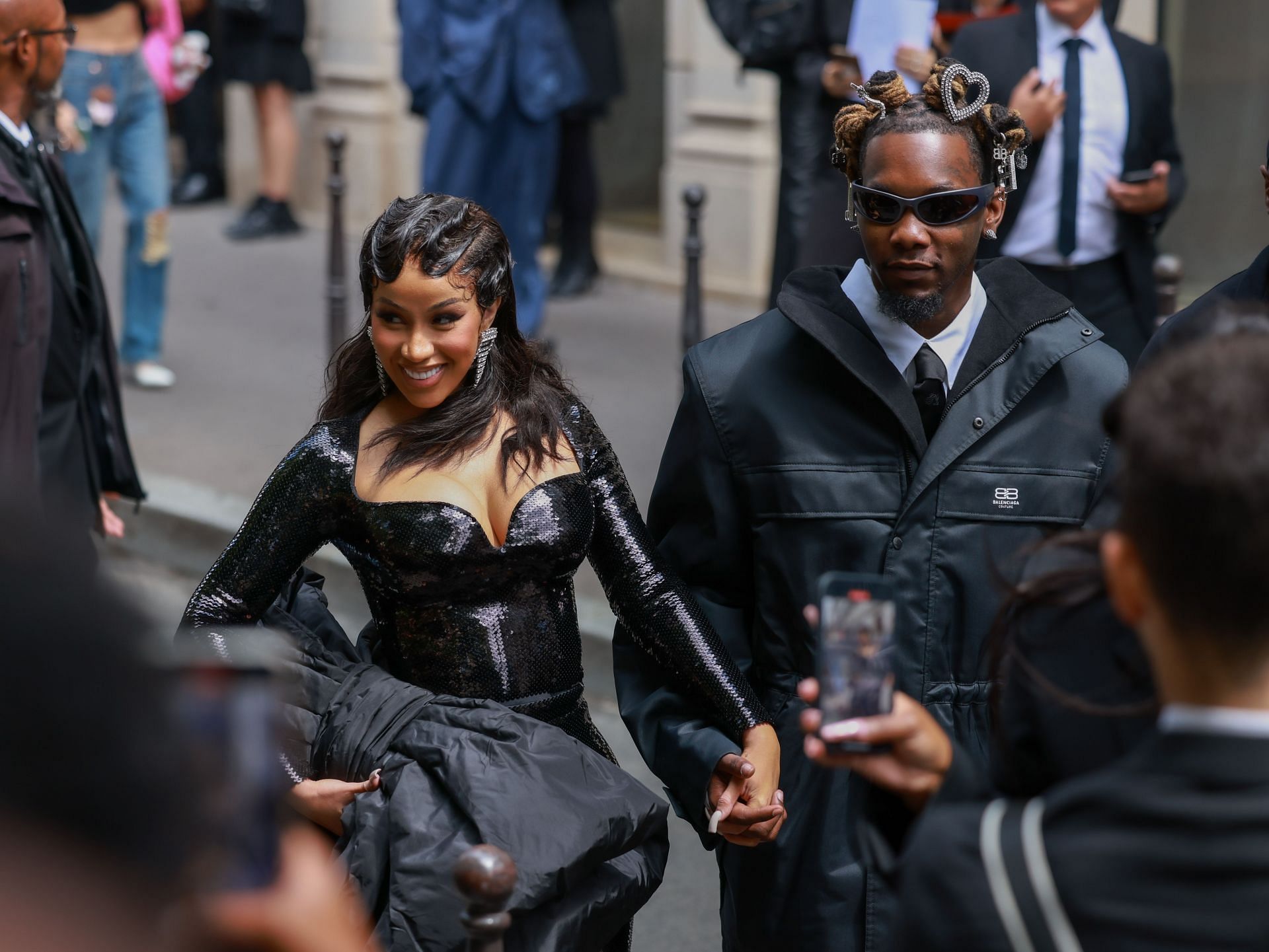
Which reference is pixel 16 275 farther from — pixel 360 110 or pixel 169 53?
pixel 360 110

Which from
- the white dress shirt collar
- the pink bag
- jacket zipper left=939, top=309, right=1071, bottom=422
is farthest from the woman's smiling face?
the pink bag

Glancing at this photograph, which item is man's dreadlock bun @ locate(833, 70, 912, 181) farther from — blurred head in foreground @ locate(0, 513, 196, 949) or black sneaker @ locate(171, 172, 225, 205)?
black sneaker @ locate(171, 172, 225, 205)

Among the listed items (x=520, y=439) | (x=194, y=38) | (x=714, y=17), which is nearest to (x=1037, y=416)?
(x=520, y=439)

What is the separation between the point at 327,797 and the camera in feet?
9.43

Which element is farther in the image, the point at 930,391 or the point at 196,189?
the point at 196,189

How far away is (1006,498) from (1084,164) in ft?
10.3

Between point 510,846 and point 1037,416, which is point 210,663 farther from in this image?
point 1037,416

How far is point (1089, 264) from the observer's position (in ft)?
19.1

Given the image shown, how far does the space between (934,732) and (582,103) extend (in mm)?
8562

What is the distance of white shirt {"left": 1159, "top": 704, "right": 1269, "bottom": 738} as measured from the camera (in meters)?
1.58

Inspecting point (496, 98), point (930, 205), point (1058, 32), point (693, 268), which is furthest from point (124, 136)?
point (930, 205)

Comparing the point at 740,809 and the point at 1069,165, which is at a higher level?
the point at 1069,165

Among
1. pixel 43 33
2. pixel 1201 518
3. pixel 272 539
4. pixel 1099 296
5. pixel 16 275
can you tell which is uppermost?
pixel 43 33

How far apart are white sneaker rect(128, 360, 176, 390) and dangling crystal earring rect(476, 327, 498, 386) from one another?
615cm
